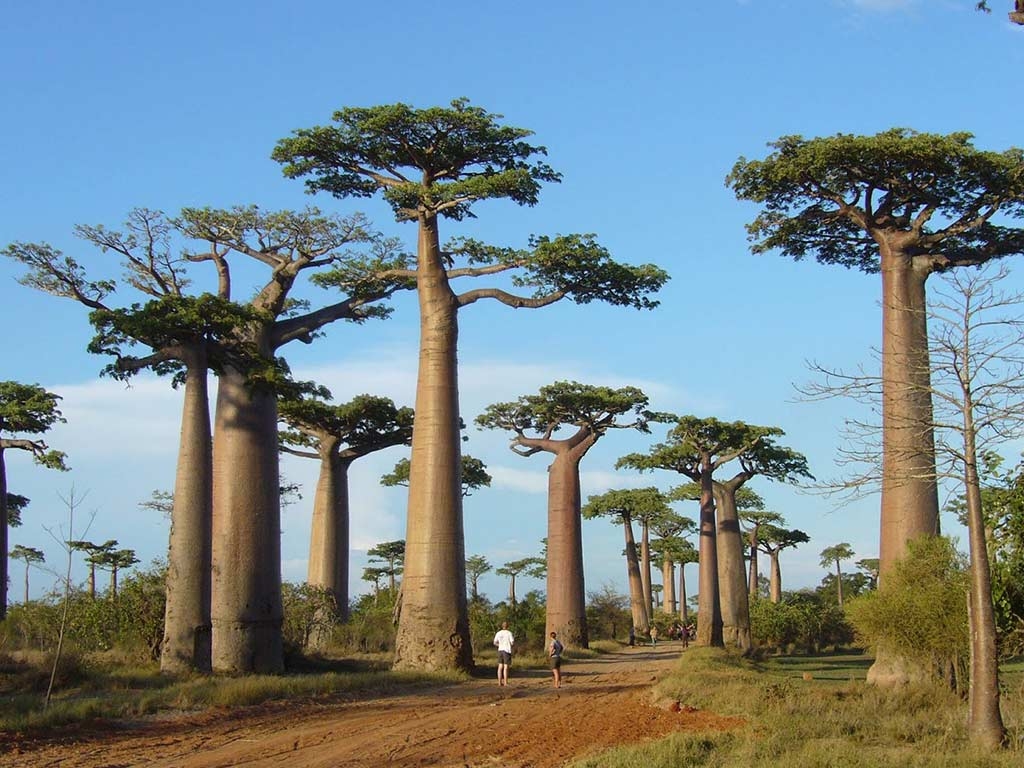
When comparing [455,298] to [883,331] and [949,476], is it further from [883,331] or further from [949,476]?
[949,476]

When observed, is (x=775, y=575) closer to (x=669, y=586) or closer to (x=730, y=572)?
(x=669, y=586)

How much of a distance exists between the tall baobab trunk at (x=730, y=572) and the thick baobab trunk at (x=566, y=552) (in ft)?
15.0

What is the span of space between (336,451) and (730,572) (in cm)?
1081

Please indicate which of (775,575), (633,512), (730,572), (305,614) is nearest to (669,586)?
(775,575)

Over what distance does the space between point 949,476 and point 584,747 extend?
3.82 metres

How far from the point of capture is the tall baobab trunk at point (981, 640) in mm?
9156

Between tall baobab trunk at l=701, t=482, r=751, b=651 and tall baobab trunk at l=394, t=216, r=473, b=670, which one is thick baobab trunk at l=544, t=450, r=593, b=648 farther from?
tall baobab trunk at l=394, t=216, r=473, b=670

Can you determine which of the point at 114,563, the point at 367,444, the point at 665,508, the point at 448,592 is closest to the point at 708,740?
the point at 448,592

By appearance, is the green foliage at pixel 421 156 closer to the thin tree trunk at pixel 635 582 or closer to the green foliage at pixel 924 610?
the green foliage at pixel 924 610

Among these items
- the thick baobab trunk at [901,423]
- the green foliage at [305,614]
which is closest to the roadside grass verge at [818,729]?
the thick baobab trunk at [901,423]

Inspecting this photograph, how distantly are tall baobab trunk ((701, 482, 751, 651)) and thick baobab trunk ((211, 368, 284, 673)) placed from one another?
617 inches

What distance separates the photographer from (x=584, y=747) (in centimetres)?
952

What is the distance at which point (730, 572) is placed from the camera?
2938 cm

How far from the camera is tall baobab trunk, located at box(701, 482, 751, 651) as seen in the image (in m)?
29.2
